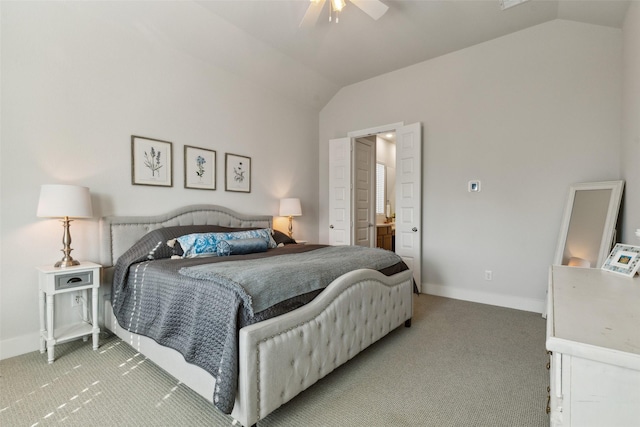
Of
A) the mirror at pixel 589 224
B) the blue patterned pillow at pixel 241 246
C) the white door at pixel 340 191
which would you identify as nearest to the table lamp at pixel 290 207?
the white door at pixel 340 191

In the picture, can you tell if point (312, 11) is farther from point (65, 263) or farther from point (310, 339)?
point (65, 263)

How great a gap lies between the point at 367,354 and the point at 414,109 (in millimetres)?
3249

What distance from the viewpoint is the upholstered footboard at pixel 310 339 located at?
4.68ft

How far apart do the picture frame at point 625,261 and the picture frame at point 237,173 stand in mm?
3489

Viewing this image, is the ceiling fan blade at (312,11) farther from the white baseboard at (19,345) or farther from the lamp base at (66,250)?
the white baseboard at (19,345)

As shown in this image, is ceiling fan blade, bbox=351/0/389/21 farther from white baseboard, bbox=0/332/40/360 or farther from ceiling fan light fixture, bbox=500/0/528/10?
white baseboard, bbox=0/332/40/360

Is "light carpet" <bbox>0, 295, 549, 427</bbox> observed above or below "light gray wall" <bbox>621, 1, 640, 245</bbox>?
below

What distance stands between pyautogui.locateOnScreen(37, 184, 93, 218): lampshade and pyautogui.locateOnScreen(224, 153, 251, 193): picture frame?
5.27ft

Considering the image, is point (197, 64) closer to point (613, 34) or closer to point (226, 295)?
point (226, 295)

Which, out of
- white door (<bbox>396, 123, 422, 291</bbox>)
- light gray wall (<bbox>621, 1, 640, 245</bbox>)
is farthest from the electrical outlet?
light gray wall (<bbox>621, 1, 640, 245</bbox>)

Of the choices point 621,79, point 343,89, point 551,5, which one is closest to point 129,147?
point 343,89

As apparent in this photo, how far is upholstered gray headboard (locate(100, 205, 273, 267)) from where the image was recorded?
8.86 ft

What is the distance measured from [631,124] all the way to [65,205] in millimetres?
4415

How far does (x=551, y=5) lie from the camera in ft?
9.68
